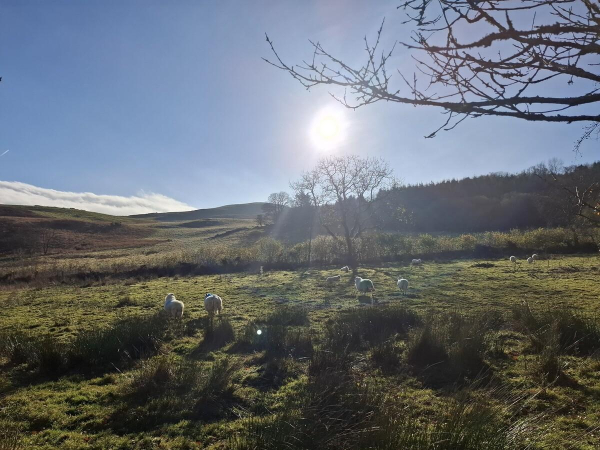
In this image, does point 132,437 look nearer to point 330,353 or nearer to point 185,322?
point 330,353

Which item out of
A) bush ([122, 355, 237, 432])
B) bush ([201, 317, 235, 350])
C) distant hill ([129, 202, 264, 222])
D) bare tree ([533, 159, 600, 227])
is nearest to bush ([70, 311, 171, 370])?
bush ([122, 355, 237, 432])

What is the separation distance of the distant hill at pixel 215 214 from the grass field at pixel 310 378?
102 meters

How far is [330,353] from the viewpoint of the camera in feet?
23.0

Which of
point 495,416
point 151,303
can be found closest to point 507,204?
point 151,303

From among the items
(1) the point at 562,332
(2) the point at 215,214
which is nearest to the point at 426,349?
(1) the point at 562,332

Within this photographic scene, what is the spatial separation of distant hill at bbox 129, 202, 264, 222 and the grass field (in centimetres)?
10235

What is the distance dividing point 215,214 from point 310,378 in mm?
118152

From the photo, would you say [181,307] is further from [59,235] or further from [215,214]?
[215,214]

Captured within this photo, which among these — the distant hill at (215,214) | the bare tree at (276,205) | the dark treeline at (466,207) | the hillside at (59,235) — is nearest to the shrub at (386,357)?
the dark treeline at (466,207)

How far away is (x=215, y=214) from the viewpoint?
12075cm

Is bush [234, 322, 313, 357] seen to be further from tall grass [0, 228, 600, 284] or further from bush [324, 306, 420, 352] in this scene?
tall grass [0, 228, 600, 284]

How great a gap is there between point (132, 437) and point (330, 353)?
361cm

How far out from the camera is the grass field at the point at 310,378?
379 cm

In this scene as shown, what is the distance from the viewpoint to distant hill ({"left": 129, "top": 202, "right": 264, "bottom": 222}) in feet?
373
